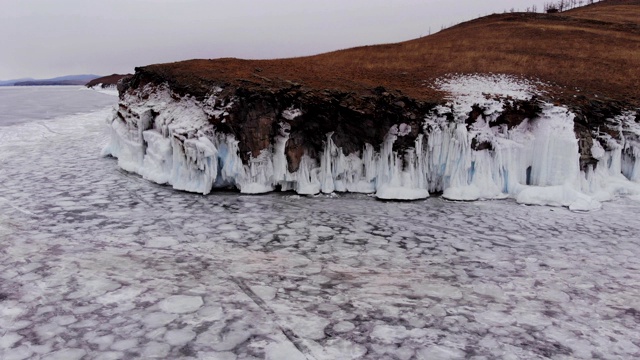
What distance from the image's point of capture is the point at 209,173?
721 centimetres

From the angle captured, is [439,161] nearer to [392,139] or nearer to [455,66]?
[392,139]

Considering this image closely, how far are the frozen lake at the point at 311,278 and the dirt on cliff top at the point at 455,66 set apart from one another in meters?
2.43

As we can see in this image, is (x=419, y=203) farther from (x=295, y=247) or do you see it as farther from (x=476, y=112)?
(x=295, y=247)

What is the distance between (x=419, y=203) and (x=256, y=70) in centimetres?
433

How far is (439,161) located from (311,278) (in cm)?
420

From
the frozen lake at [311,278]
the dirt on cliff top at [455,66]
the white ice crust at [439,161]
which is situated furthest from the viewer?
the dirt on cliff top at [455,66]

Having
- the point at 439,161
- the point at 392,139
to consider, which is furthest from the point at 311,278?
the point at 439,161

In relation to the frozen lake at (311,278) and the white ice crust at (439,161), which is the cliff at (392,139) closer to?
the white ice crust at (439,161)

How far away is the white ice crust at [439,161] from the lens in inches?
281

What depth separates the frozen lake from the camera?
2969 millimetres

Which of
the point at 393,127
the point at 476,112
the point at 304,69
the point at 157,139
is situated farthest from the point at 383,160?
the point at 157,139

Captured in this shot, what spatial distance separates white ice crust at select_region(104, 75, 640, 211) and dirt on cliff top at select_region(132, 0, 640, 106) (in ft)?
2.45

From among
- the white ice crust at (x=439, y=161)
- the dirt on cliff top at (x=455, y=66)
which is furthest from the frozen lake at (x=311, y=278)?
the dirt on cliff top at (x=455, y=66)

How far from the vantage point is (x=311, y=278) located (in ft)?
13.2
